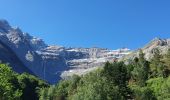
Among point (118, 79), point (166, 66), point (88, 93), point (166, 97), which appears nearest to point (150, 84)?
point (118, 79)

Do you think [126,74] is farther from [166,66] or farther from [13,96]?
[13,96]

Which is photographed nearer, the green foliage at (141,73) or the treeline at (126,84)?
the treeline at (126,84)

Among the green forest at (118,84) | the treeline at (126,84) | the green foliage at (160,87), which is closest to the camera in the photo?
the green forest at (118,84)

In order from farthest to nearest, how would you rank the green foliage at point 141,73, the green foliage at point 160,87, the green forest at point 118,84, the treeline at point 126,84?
the green foliage at point 141,73 → the green foliage at point 160,87 → the treeline at point 126,84 → the green forest at point 118,84

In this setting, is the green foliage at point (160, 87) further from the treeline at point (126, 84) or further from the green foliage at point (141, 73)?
the green foliage at point (141, 73)

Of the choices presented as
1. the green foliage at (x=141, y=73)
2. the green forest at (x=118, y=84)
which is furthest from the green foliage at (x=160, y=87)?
the green foliage at (x=141, y=73)

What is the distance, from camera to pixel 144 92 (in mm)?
145375

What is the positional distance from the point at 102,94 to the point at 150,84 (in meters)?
53.0

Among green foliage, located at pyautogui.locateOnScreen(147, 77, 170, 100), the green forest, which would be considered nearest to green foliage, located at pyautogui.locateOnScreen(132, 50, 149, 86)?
the green forest

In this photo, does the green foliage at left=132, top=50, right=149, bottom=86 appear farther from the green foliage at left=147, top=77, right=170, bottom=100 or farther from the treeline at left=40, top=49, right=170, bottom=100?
the green foliage at left=147, top=77, right=170, bottom=100

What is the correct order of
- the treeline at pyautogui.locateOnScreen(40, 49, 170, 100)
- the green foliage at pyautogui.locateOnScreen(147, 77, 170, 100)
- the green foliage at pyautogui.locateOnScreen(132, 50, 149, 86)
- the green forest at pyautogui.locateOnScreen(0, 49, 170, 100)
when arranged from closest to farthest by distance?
the green forest at pyautogui.locateOnScreen(0, 49, 170, 100)
the treeline at pyautogui.locateOnScreen(40, 49, 170, 100)
the green foliage at pyautogui.locateOnScreen(147, 77, 170, 100)
the green foliage at pyautogui.locateOnScreen(132, 50, 149, 86)

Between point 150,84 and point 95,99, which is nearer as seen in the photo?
point 95,99

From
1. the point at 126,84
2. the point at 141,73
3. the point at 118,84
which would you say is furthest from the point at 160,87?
the point at 141,73

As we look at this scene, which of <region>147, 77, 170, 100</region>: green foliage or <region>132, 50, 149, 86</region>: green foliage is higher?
<region>132, 50, 149, 86</region>: green foliage
